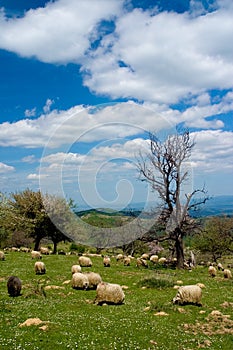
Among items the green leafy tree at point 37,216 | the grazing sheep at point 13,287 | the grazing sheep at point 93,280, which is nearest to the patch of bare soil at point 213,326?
the grazing sheep at point 93,280

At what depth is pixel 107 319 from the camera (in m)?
16.1

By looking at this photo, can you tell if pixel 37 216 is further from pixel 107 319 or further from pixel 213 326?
pixel 213 326

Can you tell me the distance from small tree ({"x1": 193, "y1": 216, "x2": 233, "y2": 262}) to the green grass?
2037 inches

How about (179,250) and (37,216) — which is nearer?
(179,250)

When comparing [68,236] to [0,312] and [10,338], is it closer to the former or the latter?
[0,312]

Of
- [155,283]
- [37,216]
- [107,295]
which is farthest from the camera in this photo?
[37,216]

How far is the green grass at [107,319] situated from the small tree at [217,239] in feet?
170

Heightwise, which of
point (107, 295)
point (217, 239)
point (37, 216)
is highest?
point (37, 216)

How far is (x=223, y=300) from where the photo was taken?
22.2m

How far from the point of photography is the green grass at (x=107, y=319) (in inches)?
506

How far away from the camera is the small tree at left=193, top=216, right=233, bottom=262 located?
7481 centimetres

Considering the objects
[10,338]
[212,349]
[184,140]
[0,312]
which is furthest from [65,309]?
[184,140]

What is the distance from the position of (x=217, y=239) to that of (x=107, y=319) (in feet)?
214

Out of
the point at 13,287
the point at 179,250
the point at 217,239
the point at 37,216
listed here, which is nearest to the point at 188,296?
the point at 13,287
